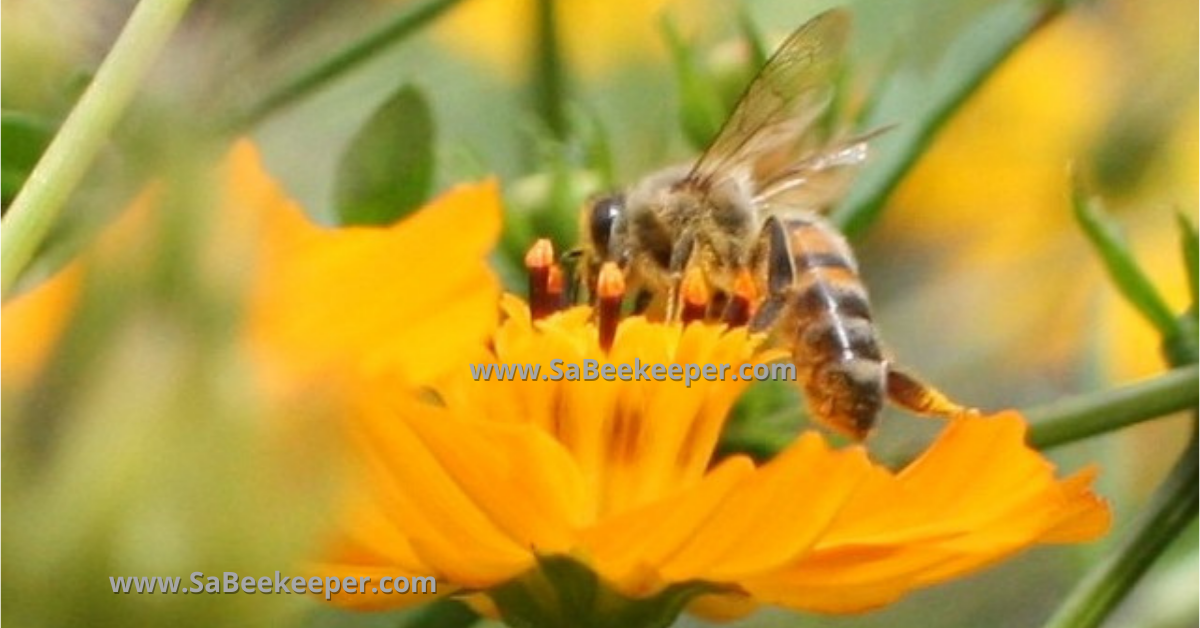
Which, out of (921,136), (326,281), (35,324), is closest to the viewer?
(35,324)

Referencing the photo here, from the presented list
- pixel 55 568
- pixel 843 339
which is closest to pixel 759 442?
pixel 843 339

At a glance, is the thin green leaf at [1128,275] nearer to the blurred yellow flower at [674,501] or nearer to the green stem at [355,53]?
the blurred yellow flower at [674,501]

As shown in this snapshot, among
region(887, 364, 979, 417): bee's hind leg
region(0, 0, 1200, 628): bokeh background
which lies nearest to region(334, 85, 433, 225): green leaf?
region(0, 0, 1200, 628): bokeh background

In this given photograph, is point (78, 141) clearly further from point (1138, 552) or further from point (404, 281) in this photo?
point (1138, 552)

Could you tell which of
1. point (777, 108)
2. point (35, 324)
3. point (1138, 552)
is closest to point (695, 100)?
Result: point (777, 108)

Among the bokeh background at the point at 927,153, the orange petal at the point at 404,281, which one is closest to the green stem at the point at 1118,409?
the bokeh background at the point at 927,153

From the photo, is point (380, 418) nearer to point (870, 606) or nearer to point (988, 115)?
point (870, 606)
